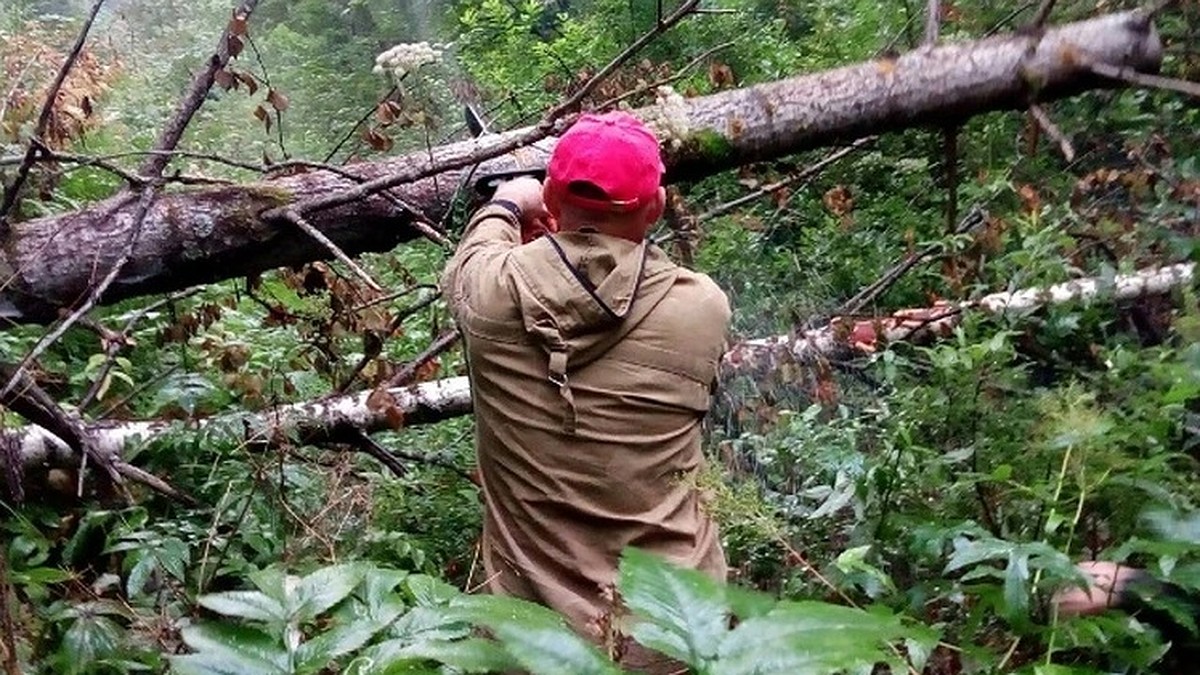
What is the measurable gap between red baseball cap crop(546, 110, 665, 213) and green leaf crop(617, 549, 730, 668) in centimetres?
136

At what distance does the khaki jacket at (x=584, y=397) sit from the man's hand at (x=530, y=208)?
202 millimetres

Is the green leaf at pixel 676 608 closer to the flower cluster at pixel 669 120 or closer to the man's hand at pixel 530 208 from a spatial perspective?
the man's hand at pixel 530 208

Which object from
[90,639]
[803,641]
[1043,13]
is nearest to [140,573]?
[90,639]

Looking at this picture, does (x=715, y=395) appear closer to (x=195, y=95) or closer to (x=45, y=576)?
(x=195, y=95)

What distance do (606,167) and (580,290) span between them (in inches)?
9.7

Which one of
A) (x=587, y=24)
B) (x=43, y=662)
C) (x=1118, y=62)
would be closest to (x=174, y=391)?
(x=43, y=662)

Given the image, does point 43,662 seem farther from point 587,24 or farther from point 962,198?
point 587,24

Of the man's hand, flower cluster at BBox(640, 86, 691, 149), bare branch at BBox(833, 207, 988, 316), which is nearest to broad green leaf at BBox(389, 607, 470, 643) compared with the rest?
the man's hand

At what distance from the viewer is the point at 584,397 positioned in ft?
7.68

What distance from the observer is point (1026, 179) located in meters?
5.82

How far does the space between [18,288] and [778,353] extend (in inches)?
110

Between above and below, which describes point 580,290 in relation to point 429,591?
above

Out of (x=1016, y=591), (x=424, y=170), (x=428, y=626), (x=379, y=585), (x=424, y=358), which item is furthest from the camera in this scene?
(x=424, y=358)

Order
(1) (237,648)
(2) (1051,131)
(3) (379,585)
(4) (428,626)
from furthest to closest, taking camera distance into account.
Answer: (2) (1051,131) < (3) (379,585) < (4) (428,626) < (1) (237,648)
